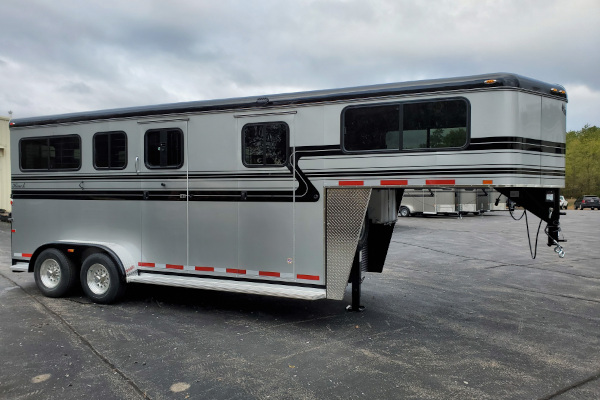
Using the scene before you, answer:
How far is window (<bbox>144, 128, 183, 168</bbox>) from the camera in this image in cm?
683

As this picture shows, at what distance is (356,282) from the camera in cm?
672

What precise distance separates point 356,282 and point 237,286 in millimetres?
1790

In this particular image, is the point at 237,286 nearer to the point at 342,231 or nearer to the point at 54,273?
the point at 342,231

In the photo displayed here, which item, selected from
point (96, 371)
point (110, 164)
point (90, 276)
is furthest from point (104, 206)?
point (96, 371)

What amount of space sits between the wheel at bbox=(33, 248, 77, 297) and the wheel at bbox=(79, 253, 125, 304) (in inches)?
13.3

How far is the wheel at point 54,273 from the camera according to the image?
24.5 feet

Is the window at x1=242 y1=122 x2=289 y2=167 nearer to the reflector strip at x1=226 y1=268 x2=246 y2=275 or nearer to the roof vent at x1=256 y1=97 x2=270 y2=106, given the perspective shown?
the roof vent at x1=256 y1=97 x2=270 y2=106

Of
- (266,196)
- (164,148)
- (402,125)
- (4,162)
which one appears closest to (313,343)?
(266,196)

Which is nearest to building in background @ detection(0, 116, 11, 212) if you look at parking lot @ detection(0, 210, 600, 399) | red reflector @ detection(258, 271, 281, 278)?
parking lot @ detection(0, 210, 600, 399)

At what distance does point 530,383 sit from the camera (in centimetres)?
444

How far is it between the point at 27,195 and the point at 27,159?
653 mm

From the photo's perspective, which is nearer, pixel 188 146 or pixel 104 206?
pixel 188 146

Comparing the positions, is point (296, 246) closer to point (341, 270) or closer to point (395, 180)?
point (341, 270)

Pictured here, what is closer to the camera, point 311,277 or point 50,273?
point 311,277
